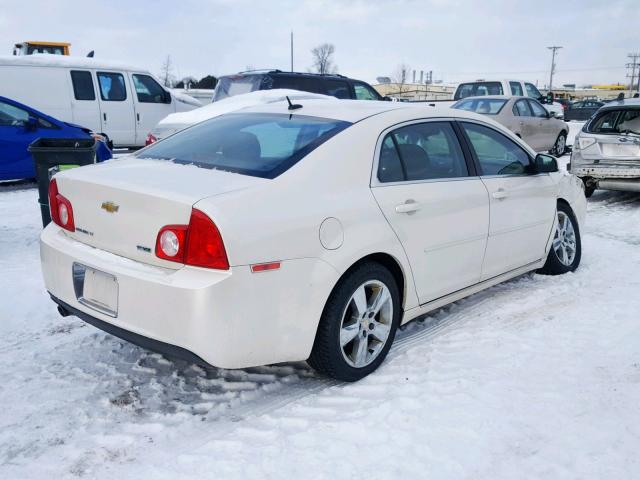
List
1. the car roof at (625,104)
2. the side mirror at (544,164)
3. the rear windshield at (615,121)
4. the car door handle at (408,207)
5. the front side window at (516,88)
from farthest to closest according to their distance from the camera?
the front side window at (516,88) < the rear windshield at (615,121) < the car roof at (625,104) < the side mirror at (544,164) < the car door handle at (408,207)

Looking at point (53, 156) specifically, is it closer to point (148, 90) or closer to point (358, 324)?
point (358, 324)

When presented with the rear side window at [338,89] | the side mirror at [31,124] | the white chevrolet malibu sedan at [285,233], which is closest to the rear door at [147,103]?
the side mirror at [31,124]

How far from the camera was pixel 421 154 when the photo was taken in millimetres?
3902

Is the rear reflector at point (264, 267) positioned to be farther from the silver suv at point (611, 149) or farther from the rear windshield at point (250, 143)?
the silver suv at point (611, 149)

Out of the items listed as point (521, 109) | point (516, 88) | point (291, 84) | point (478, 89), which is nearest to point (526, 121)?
point (521, 109)

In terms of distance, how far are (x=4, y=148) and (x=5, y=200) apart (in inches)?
43.8

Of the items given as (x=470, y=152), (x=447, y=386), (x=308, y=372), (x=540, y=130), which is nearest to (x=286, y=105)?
(x=470, y=152)

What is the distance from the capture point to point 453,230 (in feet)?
12.9

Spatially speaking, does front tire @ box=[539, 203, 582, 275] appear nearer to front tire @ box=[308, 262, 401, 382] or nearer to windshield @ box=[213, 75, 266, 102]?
front tire @ box=[308, 262, 401, 382]

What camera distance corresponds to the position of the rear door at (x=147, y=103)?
522 inches

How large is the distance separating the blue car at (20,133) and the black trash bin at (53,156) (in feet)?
12.0

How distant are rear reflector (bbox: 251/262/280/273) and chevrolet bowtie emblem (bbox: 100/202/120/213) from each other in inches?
31.2

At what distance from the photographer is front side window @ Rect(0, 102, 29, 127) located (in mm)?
9312

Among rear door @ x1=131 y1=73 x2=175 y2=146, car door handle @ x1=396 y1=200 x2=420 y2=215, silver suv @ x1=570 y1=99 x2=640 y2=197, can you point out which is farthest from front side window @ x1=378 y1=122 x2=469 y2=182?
rear door @ x1=131 y1=73 x2=175 y2=146
